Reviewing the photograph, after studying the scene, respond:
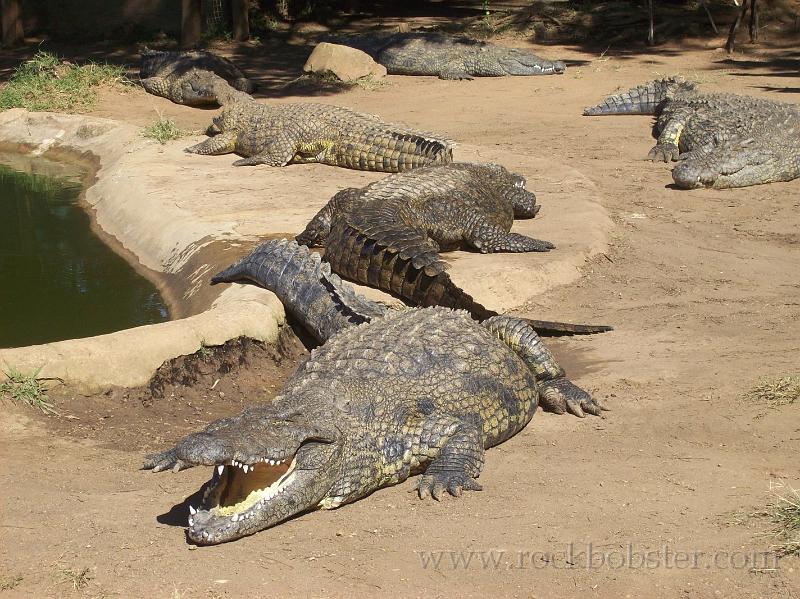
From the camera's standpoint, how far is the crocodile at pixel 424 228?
7.06m

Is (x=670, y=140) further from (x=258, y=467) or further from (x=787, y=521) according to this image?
(x=258, y=467)

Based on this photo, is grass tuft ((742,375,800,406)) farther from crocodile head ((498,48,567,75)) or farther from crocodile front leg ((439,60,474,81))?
crocodile front leg ((439,60,474,81))

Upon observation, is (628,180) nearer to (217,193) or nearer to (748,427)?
(217,193)

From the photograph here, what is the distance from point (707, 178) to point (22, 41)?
1364 cm

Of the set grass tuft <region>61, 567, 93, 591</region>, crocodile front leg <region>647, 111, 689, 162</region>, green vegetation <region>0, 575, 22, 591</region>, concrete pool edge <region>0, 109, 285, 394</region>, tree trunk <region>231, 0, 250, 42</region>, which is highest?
tree trunk <region>231, 0, 250, 42</region>

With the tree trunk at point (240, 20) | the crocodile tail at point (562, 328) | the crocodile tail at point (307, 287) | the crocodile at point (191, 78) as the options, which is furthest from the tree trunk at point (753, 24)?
the crocodile tail at point (307, 287)

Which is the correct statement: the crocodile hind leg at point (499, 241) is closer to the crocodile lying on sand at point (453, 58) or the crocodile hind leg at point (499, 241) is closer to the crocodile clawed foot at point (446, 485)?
the crocodile clawed foot at point (446, 485)

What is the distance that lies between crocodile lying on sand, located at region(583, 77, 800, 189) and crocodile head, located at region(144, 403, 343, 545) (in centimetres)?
700

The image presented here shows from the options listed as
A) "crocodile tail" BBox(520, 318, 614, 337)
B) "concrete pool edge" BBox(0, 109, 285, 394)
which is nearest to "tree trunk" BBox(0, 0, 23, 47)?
"concrete pool edge" BBox(0, 109, 285, 394)

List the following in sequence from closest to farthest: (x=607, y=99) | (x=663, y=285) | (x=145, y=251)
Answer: (x=663, y=285), (x=145, y=251), (x=607, y=99)

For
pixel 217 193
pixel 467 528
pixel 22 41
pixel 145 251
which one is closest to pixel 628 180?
pixel 217 193

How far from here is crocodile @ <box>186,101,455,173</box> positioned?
10.8 meters

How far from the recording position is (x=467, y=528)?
4422 mm

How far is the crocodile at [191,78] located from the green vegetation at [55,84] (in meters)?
0.52
